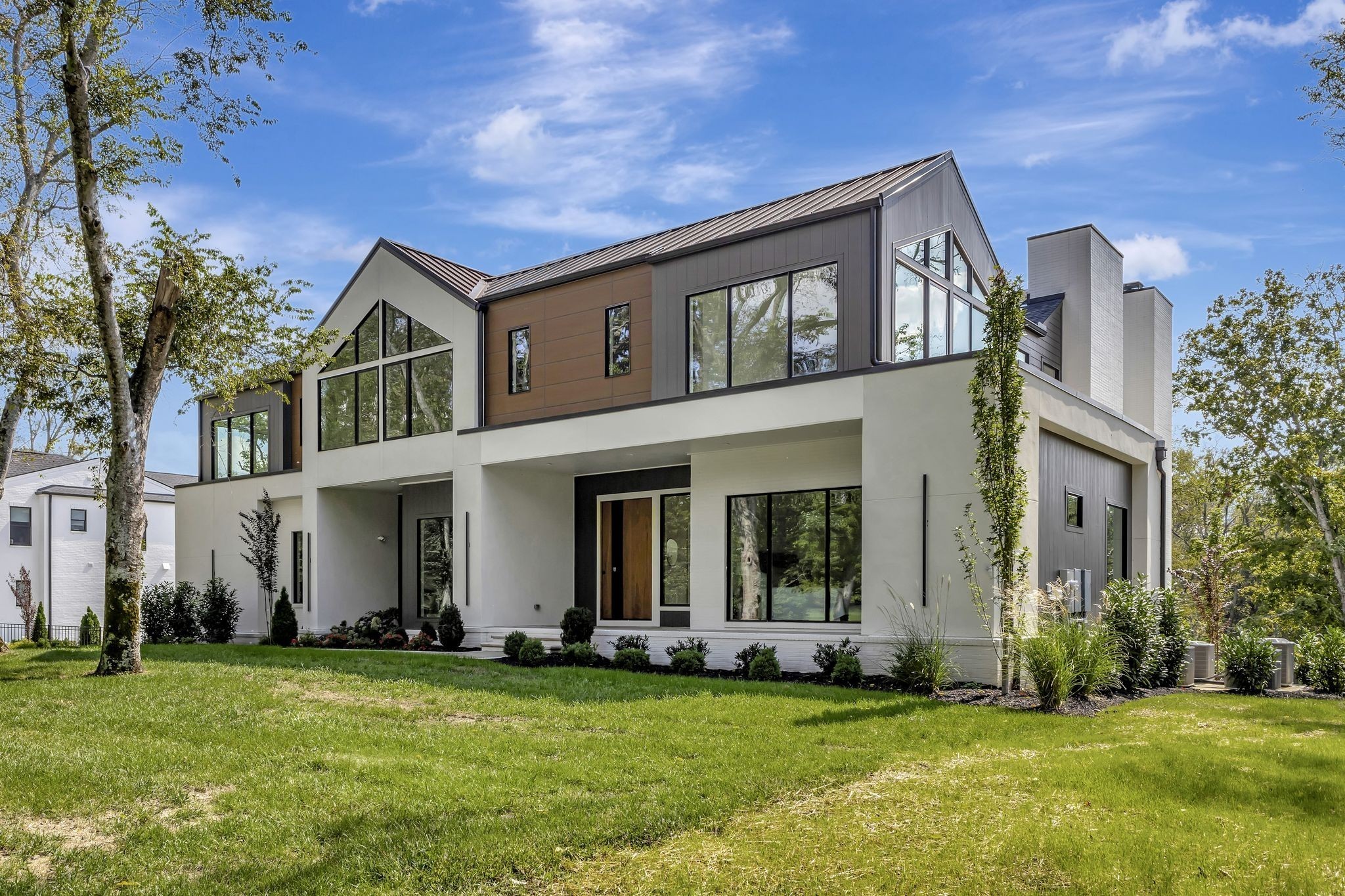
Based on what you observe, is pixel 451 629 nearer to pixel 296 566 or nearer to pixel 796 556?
pixel 296 566

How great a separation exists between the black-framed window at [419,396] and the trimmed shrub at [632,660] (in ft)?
22.5

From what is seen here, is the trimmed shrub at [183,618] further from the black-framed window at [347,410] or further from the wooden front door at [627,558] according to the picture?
the wooden front door at [627,558]

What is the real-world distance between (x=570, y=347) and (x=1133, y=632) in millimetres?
10423

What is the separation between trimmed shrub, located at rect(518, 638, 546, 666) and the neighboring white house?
2296cm

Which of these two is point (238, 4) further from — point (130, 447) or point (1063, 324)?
point (1063, 324)

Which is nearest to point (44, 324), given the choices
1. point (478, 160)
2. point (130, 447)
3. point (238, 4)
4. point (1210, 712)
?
point (130, 447)

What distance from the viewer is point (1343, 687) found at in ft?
42.0

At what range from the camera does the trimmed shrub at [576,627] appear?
16750 mm

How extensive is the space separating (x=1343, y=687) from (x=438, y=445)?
50.5ft

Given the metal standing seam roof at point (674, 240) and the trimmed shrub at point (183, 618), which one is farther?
the trimmed shrub at point (183, 618)

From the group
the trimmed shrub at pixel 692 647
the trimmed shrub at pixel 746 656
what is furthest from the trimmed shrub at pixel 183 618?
the trimmed shrub at pixel 746 656

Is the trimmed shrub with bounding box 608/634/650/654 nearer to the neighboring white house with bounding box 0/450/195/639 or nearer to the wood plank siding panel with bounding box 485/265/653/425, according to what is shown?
the wood plank siding panel with bounding box 485/265/653/425

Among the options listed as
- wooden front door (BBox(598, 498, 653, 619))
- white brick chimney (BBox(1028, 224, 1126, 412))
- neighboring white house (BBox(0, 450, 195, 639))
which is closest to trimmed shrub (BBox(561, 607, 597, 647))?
wooden front door (BBox(598, 498, 653, 619))

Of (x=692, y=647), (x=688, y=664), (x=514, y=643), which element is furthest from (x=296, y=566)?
(x=688, y=664)
